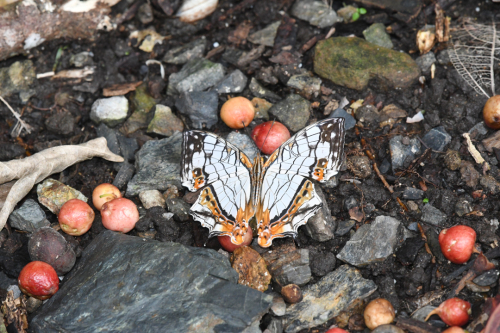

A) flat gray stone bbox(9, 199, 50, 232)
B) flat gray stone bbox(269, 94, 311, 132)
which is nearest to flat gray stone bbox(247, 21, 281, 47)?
flat gray stone bbox(269, 94, 311, 132)

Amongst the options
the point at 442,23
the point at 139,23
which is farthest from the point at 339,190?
the point at 139,23

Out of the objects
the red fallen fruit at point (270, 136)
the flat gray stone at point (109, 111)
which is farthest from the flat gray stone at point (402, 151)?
the flat gray stone at point (109, 111)

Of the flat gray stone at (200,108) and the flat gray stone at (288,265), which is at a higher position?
the flat gray stone at (200,108)

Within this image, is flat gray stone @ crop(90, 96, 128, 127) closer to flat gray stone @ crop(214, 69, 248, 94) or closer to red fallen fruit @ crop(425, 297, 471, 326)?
flat gray stone @ crop(214, 69, 248, 94)

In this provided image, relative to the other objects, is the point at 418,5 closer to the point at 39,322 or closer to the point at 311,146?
the point at 311,146

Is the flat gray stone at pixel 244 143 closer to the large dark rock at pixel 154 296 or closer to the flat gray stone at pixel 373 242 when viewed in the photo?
the large dark rock at pixel 154 296

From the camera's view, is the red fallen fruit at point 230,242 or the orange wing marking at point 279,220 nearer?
the orange wing marking at point 279,220

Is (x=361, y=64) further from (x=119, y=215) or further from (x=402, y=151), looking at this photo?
(x=119, y=215)

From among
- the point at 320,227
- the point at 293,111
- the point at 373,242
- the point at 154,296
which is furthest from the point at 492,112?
the point at 154,296
